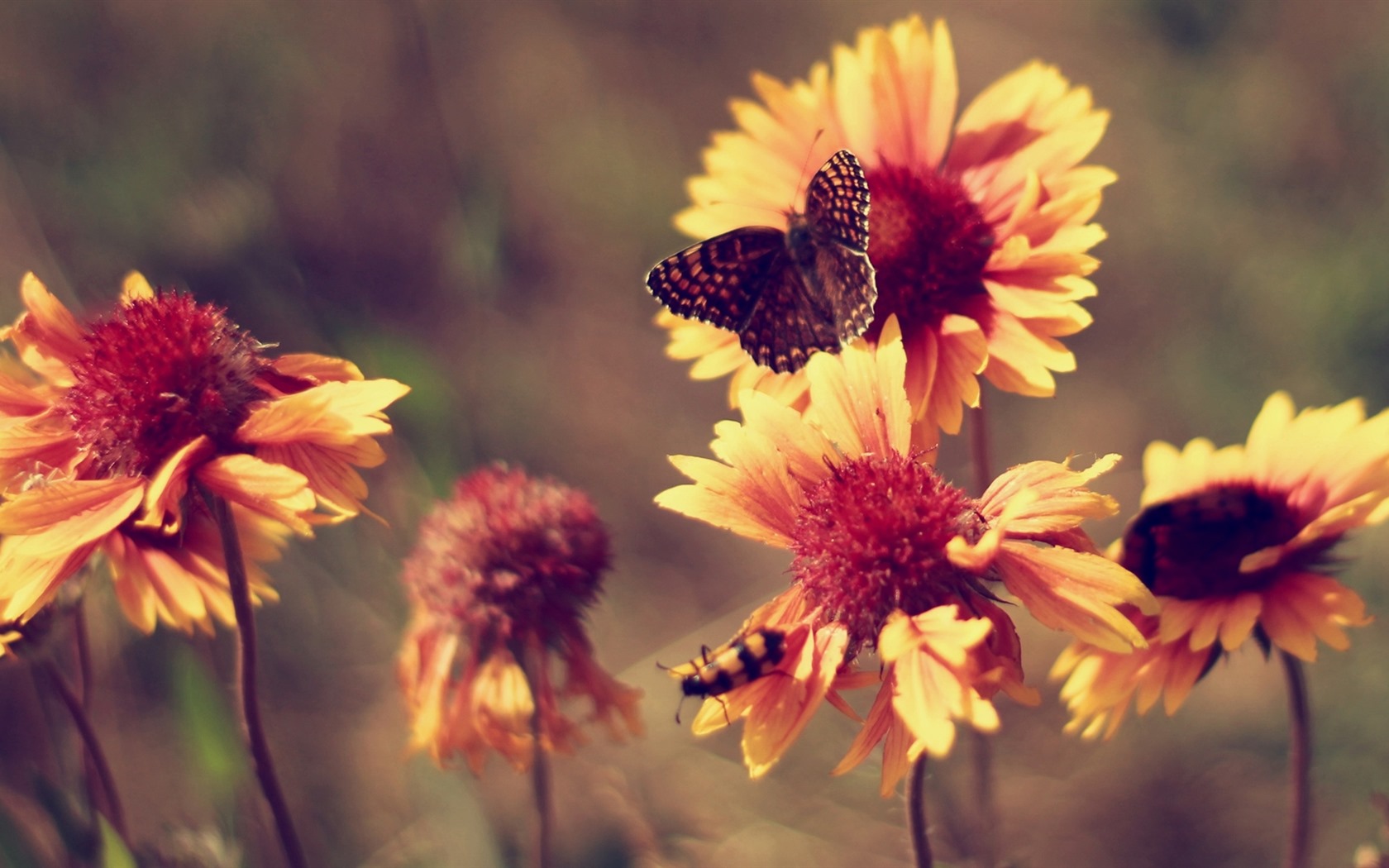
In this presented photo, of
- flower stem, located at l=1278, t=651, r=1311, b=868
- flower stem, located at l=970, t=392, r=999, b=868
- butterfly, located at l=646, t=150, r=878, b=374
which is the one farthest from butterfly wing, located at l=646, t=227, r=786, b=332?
flower stem, located at l=1278, t=651, r=1311, b=868

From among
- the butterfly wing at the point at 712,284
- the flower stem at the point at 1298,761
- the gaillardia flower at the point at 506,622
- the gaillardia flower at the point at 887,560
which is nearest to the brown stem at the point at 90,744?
the gaillardia flower at the point at 506,622

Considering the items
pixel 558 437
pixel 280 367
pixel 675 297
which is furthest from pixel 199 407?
pixel 558 437

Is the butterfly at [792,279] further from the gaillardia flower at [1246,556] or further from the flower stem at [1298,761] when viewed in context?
the flower stem at [1298,761]

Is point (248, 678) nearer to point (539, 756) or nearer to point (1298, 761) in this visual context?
point (539, 756)

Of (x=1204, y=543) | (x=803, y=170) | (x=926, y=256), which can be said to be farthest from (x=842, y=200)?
(x=1204, y=543)

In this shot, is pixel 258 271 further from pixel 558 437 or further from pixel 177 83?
pixel 177 83

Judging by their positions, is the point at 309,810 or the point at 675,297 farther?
the point at 309,810

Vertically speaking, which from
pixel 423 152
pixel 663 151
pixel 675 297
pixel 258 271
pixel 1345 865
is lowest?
pixel 1345 865
